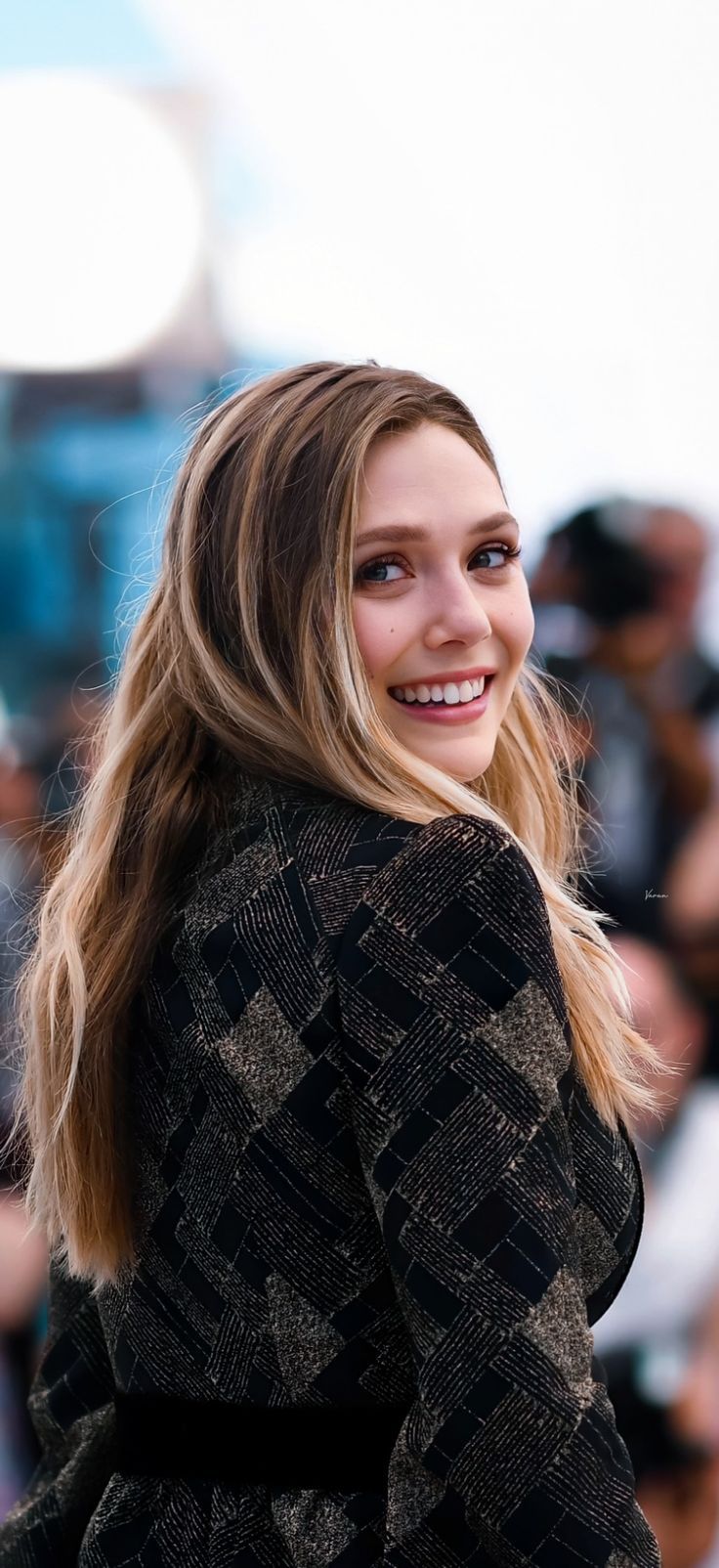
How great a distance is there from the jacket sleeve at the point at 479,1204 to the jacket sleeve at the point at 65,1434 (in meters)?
0.44

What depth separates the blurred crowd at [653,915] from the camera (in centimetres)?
269

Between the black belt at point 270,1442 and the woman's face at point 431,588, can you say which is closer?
the black belt at point 270,1442

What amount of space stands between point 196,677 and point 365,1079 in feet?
1.32

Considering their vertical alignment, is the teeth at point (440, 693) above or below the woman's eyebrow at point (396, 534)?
below

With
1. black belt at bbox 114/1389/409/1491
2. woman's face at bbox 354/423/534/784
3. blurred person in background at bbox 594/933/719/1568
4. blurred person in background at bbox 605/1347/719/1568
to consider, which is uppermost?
woman's face at bbox 354/423/534/784

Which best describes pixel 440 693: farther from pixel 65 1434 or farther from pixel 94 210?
pixel 94 210

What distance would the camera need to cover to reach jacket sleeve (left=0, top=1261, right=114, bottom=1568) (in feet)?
4.17

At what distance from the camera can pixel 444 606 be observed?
119 cm

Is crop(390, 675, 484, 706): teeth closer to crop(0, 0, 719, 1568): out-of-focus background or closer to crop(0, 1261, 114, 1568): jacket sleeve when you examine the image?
crop(0, 1261, 114, 1568): jacket sleeve

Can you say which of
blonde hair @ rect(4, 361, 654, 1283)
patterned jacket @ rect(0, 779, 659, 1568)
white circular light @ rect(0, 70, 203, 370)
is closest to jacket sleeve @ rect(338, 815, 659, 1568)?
patterned jacket @ rect(0, 779, 659, 1568)

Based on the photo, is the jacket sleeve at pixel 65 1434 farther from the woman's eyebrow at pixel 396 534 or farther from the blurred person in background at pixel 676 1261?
the blurred person in background at pixel 676 1261

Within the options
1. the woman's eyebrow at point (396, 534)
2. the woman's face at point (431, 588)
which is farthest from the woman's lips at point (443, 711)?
the woman's eyebrow at point (396, 534)

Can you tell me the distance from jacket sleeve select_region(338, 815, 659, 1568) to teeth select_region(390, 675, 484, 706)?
25 cm

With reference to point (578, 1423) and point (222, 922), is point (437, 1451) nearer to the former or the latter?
point (578, 1423)
